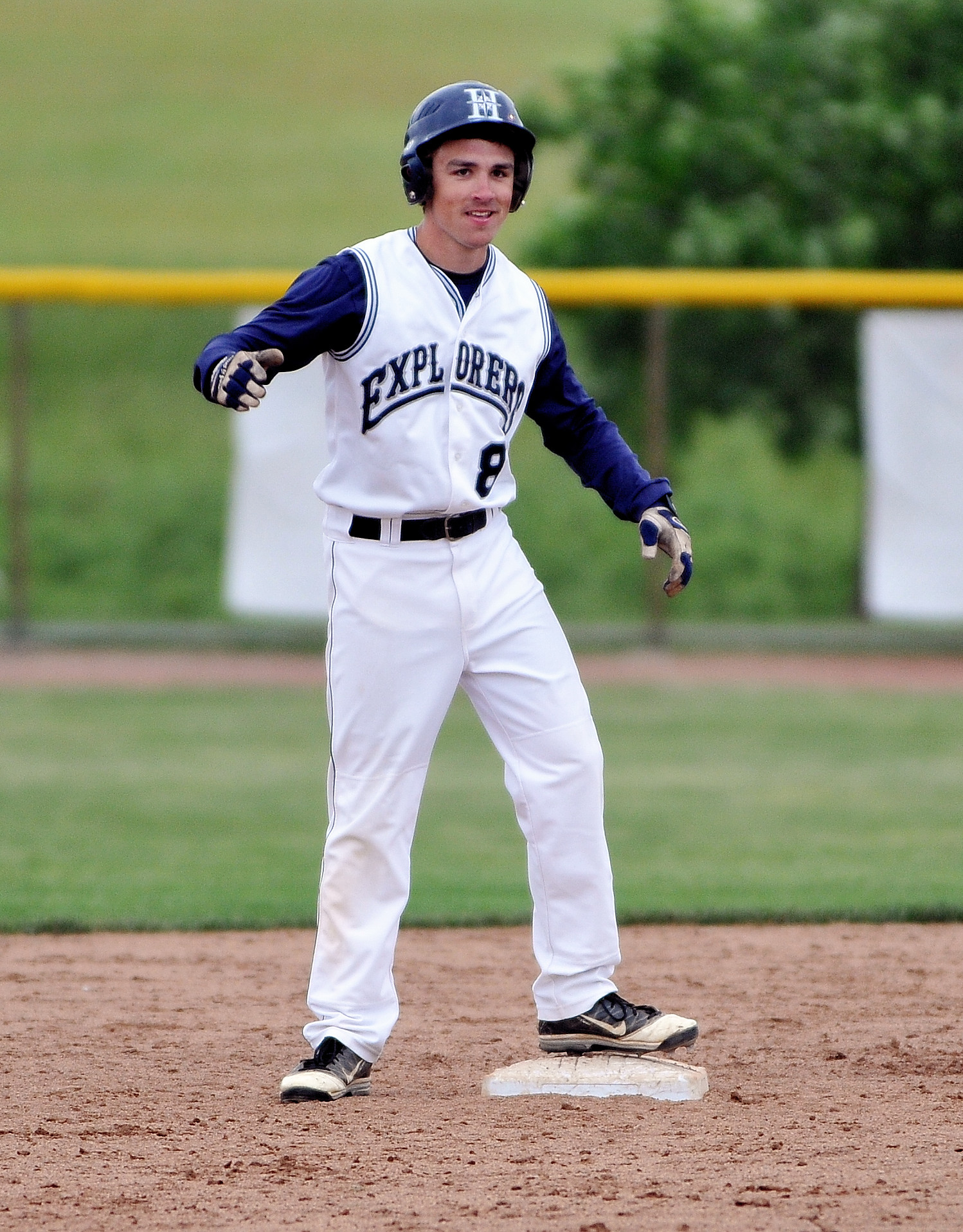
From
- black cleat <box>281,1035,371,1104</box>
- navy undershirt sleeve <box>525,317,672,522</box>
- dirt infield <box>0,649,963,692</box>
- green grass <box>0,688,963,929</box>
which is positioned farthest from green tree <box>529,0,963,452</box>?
black cleat <box>281,1035,371,1104</box>

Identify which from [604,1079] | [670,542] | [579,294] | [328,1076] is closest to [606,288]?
[579,294]

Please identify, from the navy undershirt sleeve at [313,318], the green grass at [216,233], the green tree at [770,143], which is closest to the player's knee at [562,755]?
the navy undershirt sleeve at [313,318]

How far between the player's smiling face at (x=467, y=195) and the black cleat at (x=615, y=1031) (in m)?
1.57

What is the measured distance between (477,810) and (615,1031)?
3721 millimetres

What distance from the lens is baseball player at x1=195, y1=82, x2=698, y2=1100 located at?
12.0 ft

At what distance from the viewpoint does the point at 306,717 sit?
9.77m

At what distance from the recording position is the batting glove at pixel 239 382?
133 inches

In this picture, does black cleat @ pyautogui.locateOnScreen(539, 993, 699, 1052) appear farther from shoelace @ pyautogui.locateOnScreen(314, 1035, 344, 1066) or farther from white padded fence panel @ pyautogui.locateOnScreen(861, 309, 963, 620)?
white padded fence panel @ pyautogui.locateOnScreen(861, 309, 963, 620)

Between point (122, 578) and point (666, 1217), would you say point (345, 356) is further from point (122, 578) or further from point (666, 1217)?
point (122, 578)

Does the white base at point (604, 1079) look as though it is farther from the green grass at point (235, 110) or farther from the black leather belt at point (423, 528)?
the green grass at point (235, 110)

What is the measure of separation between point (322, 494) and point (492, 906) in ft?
7.94

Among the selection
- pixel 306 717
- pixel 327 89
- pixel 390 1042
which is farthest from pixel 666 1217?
pixel 327 89

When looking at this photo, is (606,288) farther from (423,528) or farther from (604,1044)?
(604,1044)

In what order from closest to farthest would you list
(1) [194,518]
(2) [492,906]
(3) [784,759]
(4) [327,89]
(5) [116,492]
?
(2) [492,906], (3) [784,759], (1) [194,518], (5) [116,492], (4) [327,89]
